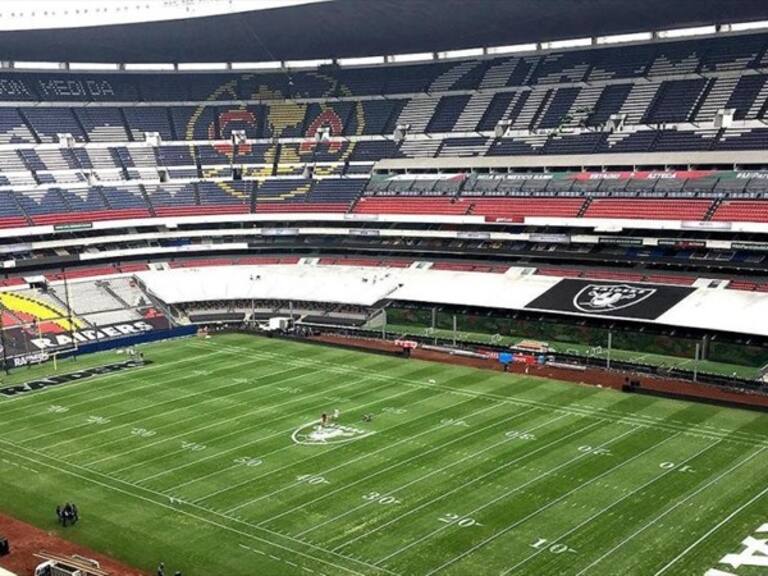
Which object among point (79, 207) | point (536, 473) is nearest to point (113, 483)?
point (536, 473)

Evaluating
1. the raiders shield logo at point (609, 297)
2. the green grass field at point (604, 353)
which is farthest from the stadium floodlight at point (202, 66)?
the raiders shield logo at point (609, 297)

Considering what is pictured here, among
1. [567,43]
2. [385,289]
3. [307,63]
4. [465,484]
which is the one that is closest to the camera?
[465,484]

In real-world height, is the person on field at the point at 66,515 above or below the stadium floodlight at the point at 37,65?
below

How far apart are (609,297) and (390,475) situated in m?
29.2

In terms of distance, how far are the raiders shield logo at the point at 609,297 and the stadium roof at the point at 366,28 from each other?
73.0 ft

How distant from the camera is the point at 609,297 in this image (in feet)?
187

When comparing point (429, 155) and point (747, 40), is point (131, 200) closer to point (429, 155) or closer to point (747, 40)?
point (429, 155)

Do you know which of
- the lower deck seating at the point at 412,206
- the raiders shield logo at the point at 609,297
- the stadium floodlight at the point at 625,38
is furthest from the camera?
the stadium floodlight at the point at 625,38

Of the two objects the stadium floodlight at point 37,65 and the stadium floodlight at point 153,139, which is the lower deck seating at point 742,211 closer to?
the stadium floodlight at point 153,139

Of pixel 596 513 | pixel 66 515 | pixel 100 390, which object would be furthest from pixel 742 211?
pixel 66 515

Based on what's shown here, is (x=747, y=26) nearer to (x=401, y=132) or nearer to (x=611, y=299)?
(x=611, y=299)

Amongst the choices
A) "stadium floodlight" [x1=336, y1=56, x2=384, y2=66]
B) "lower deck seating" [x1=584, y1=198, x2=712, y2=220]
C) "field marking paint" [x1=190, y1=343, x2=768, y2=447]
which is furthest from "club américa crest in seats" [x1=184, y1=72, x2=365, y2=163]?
"field marking paint" [x1=190, y1=343, x2=768, y2=447]

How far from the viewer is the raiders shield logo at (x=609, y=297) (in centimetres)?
5566

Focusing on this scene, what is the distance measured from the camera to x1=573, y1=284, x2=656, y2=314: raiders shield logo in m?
55.7
